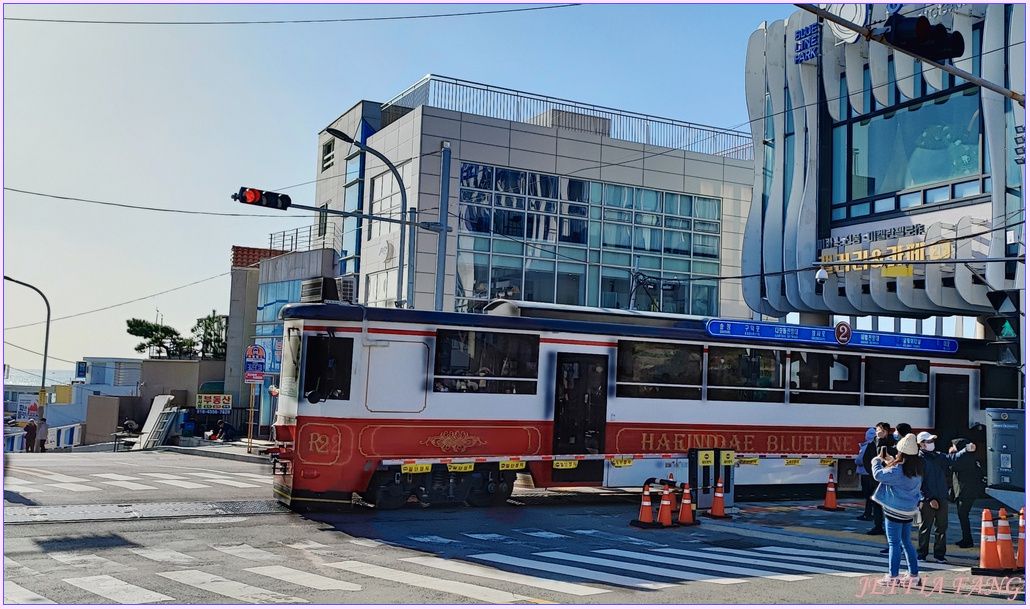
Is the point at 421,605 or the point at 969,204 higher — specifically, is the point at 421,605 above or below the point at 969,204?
below

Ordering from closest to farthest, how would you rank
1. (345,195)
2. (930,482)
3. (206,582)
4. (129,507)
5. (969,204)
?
(206,582) < (930,482) < (129,507) < (969,204) < (345,195)

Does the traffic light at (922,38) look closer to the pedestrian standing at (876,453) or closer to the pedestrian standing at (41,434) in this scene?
the pedestrian standing at (876,453)

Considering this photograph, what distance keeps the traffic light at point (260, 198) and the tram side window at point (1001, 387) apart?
51.1ft

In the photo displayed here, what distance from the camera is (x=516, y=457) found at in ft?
54.6

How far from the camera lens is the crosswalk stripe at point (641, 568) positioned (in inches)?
404

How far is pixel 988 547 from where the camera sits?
1094cm

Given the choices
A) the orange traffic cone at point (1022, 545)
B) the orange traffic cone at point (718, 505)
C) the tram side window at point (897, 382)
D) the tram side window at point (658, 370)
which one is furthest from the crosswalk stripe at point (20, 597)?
the tram side window at point (897, 382)

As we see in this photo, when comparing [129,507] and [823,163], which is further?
[823,163]

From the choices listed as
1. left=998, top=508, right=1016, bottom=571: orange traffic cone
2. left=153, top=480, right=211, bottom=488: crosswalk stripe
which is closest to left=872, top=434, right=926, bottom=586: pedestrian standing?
left=998, top=508, right=1016, bottom=571: orange traffic cone

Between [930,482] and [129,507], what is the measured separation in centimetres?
1121

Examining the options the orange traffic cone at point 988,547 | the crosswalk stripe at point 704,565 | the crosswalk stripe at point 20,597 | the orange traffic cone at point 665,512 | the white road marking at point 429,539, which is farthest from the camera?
the orange traffic cone at point 665,512

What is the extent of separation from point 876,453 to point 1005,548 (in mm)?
4018

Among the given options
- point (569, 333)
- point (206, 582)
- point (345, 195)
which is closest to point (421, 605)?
point (206, 582)

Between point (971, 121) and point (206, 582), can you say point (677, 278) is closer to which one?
point (971, 121)
